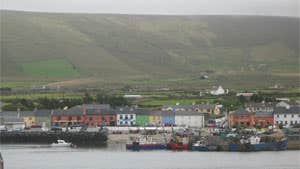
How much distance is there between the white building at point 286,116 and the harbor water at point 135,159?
20.2 m

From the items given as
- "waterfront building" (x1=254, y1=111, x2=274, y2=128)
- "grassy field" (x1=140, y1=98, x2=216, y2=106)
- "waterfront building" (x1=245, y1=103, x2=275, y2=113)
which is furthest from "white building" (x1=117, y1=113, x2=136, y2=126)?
"grassy field" (x1=140, y1=98, x2=216, y2=106)

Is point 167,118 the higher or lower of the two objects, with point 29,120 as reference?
higher

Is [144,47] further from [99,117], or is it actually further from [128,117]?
[99,117]

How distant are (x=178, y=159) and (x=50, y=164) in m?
6.52

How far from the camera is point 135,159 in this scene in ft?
152

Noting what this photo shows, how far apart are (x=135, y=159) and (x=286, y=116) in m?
28.3

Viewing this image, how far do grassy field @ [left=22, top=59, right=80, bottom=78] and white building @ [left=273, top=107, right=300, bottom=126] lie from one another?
56.6 meters

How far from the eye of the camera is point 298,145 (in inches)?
2205

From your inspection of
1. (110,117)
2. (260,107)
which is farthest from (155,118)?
(260,107)

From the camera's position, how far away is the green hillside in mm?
134375

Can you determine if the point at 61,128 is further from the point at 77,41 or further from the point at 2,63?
the point at 77,41

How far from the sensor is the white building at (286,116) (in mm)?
72250

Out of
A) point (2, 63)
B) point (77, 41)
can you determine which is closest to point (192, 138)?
point (2, 63)

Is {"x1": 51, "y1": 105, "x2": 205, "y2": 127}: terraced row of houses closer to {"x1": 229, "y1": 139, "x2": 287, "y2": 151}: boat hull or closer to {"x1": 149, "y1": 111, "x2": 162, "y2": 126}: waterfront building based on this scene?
{"x1": 149, "y1": 111, "x2": 162, "y2": 126}: waterfront building
